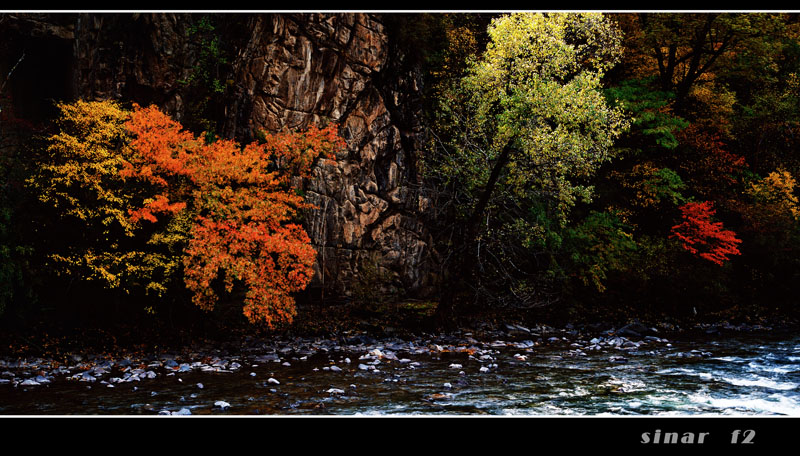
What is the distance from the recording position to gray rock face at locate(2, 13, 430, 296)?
23.5 meters

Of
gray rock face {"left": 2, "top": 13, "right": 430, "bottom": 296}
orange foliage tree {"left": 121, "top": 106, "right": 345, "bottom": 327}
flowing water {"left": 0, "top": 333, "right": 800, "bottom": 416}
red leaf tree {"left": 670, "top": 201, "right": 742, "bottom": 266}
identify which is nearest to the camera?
flowing water {"left": 0, "top": 333, "right": 800, "bottom": 416}

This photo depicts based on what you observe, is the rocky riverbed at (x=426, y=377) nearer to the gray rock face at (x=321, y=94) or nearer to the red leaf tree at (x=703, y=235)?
the gray rock face at (x=321, y=94)

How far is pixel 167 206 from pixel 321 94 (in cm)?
902

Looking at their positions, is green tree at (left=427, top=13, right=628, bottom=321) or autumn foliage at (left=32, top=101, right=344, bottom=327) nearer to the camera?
autumn foliage at (left=32, top=101, right=344, bottom=327)

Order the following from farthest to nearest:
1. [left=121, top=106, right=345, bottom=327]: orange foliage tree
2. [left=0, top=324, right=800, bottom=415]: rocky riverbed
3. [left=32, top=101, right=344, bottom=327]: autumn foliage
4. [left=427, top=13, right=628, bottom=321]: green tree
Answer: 1. [left=427, top=13, right=628, bottom=321]: green tree
2. [left=121, top=106, right=345, bottom=327]: orange foliage tree
3. [left=32, top=101, right=344, bottom=327]: autumn foliage
4. [left=0, top=324, right=800, bottom=415]: rocky riverbed

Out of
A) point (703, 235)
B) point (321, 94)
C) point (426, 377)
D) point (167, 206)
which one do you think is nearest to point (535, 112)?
point (321, 94)

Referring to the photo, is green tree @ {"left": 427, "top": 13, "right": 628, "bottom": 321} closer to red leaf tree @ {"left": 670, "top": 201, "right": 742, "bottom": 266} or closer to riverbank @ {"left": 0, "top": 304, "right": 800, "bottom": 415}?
riverbank @ {"left": 0, "top": 304, "right": 800, "bottom": 415}

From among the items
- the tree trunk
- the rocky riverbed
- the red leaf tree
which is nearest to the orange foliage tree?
the rocky riverbed

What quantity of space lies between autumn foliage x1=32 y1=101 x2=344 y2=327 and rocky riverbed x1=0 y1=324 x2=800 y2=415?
8.03 ft

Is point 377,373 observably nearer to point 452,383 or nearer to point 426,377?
point 426,377

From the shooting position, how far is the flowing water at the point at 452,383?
12.0 metres

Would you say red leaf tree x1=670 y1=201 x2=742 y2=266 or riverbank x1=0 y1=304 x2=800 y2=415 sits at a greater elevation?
red leaf tree x1=670 y1=201 x2=742 y2=266

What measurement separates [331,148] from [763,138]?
24112mm

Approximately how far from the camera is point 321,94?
2406 centimetres
